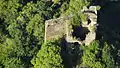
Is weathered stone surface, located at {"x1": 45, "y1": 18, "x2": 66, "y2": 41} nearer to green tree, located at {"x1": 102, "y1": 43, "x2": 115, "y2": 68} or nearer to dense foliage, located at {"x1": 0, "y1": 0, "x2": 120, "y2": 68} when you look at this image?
dense foliage, located at {"x1": 0, "y1": 0, "x2": 120, "y2": 68}

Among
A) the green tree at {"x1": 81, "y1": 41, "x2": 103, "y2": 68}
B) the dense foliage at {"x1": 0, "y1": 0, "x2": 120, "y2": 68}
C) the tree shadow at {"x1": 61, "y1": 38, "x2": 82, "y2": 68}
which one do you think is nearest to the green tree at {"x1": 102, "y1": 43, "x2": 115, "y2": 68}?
the dense foliage at {"x1": 0, "y1": 0, "x2": 120, "y2": 68}

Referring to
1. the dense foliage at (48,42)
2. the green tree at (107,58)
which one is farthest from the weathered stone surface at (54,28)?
the green tree at (107,58)

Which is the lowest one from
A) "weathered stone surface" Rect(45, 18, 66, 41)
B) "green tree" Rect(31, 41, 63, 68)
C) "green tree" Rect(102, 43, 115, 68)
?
"green tree" Rect(102, 43, 115, 68)

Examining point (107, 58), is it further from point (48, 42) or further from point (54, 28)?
point (54, 28)

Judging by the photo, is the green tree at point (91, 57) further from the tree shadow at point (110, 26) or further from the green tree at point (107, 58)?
the tree shadow at point (110, 26)

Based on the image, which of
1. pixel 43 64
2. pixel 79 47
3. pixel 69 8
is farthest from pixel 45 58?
pixel 69 8

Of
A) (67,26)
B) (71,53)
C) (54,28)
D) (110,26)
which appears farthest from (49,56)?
(110,26)
